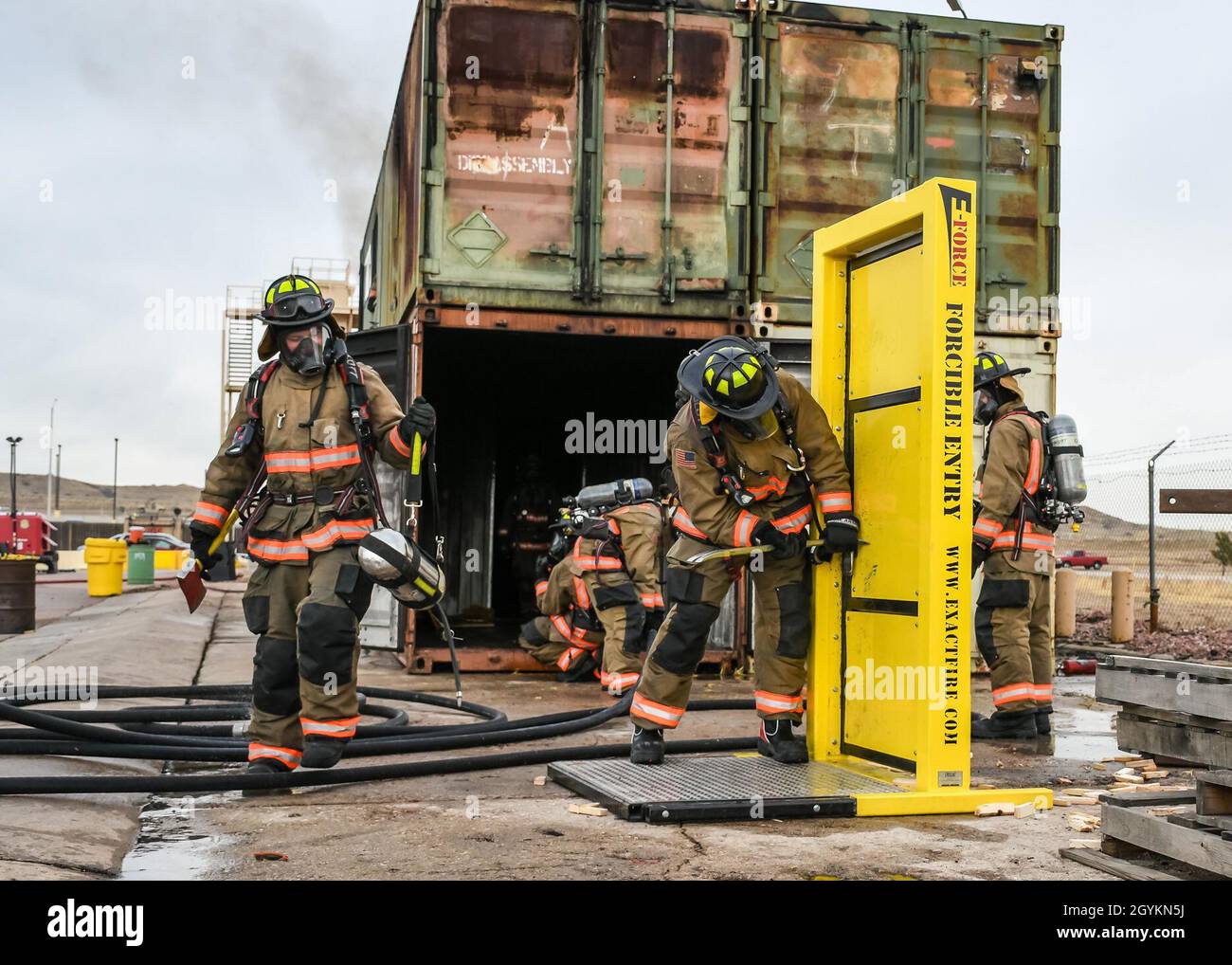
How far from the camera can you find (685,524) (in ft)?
19.2

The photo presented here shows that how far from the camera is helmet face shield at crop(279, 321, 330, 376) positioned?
543cm

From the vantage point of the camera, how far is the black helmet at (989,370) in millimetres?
7062

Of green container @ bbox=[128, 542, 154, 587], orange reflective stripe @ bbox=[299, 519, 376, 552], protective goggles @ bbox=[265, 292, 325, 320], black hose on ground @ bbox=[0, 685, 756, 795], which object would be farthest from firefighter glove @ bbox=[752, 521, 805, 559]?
green container @ bbox=[128, 542, 154, 587]

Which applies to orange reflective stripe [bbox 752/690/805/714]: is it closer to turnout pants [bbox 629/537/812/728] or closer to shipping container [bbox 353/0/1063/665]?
turnout pants [bbox 629/537/812/728]

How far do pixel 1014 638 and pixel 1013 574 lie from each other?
1.19ft

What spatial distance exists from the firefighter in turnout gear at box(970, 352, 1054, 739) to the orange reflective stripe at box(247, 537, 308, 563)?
374 centimetres

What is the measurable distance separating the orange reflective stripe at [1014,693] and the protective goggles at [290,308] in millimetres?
4224

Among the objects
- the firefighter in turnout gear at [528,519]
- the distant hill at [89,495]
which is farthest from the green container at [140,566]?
the distant hill at [89,495]

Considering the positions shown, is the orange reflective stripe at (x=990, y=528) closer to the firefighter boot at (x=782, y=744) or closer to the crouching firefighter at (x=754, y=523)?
the crouching firefighter at (x=754, y=523)

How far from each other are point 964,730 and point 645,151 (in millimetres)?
6056

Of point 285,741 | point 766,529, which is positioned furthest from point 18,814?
point 766,529

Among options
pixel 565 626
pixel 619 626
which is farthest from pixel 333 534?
pixel 565 626

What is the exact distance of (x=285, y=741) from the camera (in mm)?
5246
